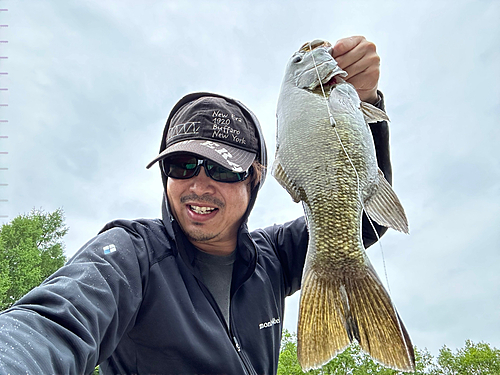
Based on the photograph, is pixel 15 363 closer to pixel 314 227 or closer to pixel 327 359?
pixel 327 359

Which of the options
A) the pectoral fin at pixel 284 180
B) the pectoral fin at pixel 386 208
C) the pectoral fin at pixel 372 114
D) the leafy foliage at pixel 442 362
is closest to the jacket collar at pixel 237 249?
the pectoral fin at pixel 284 180

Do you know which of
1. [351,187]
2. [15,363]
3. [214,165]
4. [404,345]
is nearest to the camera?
[15,363]

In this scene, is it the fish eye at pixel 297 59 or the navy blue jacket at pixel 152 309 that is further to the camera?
the fish eye at pixel 297 59

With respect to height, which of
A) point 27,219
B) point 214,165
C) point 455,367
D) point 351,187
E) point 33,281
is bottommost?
point 455,367

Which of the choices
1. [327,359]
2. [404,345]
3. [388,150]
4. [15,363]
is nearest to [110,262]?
[15,363]

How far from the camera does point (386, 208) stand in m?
1.97

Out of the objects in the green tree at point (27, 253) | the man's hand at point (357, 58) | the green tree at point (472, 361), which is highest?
the green tree at point (27, 253)

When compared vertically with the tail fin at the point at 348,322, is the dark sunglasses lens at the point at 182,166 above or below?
above

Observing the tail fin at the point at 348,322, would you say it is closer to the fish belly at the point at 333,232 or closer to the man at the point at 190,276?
the fish belly at the point at 333,232

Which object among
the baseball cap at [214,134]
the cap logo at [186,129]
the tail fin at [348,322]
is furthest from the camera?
the cap logo at [186,129]

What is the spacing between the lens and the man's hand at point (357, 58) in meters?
2.28

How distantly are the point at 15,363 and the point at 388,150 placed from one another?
2.34m

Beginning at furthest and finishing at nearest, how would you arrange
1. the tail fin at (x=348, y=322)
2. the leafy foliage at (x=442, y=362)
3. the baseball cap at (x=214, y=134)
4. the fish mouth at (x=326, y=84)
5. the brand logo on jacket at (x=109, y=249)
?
the leafy foliage at (x=442, y=362), the baseball cap at (x=214, y=134), the fish mouth at (x=326, y=84), the brand logo on jacket at (x=109, y=249), the tail fin at (x=348, y=322)

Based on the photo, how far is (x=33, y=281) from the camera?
19.8 metres
